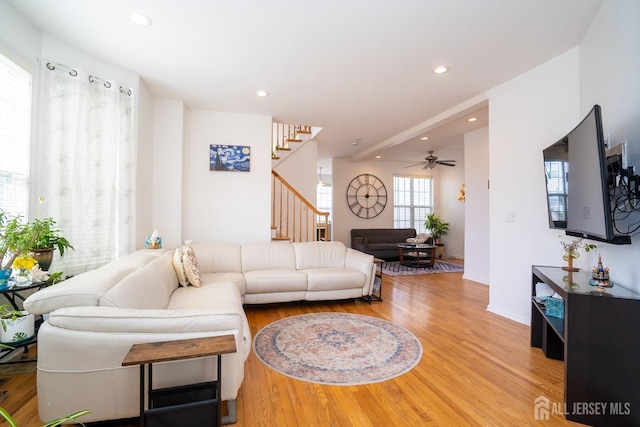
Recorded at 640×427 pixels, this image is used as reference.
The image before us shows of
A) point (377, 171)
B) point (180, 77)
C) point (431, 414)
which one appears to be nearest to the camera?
point (431, 414)

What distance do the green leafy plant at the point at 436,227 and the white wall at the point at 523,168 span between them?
193 inches

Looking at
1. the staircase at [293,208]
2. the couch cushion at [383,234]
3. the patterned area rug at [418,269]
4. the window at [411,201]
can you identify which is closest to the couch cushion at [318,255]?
the staircase at [293,208]

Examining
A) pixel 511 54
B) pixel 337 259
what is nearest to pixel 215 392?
pixel 337 259

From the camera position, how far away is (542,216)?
2.98 meters

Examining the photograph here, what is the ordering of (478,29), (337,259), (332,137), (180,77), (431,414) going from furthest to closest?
(332,137)
(337,259)
(180,77)
(478,29)
(431,414)

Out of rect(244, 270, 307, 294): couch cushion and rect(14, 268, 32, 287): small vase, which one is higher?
rect(14, 268, 32, 287): small vase

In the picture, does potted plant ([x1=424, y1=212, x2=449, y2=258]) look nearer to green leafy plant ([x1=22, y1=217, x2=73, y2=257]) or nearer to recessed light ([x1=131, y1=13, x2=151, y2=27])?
recessed light ([x1=131, y1=13, x2=151, y2=27])

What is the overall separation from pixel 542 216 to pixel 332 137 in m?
3.89

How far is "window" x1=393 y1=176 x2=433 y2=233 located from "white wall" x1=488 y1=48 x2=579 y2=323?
5152 mm

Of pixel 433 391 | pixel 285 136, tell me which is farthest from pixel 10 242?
pixel 285 136

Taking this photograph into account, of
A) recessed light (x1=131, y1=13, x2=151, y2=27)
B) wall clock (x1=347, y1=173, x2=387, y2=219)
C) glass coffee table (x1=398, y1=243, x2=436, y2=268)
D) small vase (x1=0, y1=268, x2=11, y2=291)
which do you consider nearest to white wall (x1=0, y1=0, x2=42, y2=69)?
recessed light (x1=131, y1=13, x2=151, y2=27)

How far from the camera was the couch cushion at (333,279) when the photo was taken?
3.65m

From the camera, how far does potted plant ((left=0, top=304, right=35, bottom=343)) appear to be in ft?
6.18

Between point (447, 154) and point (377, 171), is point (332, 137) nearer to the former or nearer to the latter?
point (377, 171)
